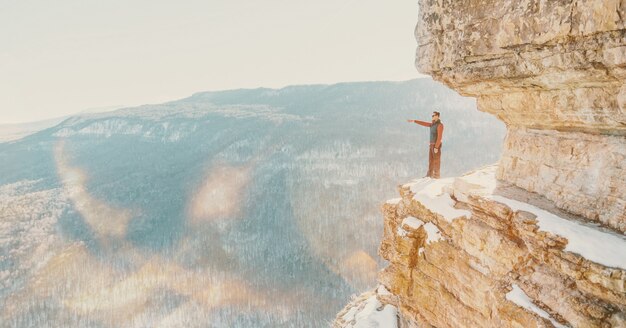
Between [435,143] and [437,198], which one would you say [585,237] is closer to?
[437,198]

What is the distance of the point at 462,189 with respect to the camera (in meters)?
10.9

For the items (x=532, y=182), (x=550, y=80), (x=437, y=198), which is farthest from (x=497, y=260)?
(x=550, y=80)

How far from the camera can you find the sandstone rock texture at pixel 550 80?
6.93m

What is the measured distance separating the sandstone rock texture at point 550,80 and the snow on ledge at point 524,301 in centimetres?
216

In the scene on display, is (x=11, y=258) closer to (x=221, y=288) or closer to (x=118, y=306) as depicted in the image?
(x=118, y=306)

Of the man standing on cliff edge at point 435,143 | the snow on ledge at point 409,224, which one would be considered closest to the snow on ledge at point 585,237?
the snow on ledge at point 409,224

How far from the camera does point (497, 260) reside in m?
8.93

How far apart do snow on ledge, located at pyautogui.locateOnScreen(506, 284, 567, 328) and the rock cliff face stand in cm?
2

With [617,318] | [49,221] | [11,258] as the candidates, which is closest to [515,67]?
[617,318]

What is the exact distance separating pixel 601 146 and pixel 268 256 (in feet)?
558

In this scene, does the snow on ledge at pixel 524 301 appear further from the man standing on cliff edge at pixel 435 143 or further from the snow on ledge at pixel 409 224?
the man standing on cliff edge at pixel 435 143

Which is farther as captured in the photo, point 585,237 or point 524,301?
point 524,301

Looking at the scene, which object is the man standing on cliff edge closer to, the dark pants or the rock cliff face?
the dark pants

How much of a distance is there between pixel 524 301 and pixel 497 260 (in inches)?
52.5
